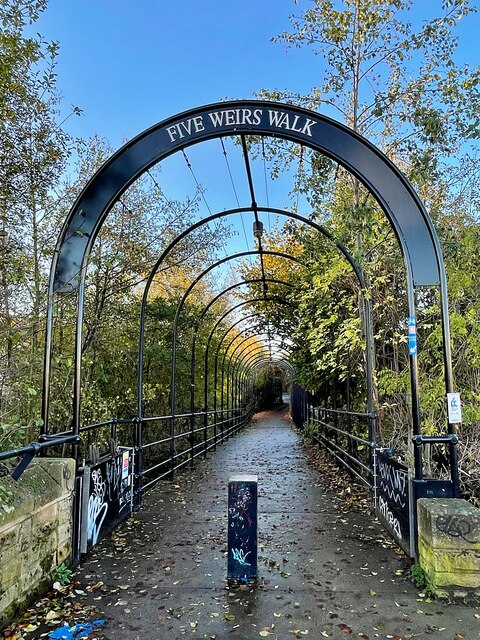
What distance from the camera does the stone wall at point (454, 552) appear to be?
9.78ft

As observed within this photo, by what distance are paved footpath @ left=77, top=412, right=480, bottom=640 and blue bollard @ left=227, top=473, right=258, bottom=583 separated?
13 centimetres

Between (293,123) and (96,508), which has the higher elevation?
(293,123)

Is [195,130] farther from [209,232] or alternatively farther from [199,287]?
[199,287]

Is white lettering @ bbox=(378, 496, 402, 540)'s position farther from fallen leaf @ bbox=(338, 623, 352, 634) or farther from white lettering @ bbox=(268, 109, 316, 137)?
white lettering @ bbox=(268, 109, 316, 137)

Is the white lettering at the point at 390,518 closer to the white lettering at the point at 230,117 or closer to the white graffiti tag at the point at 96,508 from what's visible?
the white graffiti tag at the point at 96,508

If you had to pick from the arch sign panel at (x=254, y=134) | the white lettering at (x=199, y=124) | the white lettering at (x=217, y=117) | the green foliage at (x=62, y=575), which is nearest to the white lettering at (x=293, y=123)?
the arch sign panel at (x=254, y=134)

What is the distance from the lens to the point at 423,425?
5.90 m

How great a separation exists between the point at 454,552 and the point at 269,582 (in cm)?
131

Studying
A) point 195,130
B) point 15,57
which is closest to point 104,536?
point 195,130

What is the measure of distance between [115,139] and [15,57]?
4116mm

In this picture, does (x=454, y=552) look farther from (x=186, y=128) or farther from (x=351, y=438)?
(x=186, y=128)

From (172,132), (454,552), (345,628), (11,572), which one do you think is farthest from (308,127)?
(11,572)

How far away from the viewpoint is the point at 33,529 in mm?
3031

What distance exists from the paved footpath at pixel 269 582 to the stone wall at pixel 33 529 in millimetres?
398
